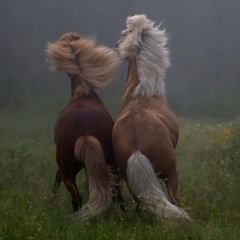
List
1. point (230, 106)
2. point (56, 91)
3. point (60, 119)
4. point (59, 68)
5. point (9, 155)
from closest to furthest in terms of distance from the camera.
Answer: point (60, 119), point (59, 68), point (9, 155), point (56, 91), point (230, 106)

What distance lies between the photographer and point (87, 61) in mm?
7270

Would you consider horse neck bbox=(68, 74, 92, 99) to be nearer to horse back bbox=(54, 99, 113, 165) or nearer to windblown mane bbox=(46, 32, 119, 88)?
windblown mane bbox=(46, 32, 119, 88)

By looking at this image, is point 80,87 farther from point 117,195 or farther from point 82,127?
point 117,195

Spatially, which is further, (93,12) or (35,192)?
(93,12)

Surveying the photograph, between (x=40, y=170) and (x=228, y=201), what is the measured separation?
2.63 meters

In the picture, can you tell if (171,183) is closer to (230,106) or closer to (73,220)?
(73,220)

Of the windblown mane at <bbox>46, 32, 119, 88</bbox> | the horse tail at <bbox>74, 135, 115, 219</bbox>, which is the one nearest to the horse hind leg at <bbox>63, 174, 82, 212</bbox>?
the horse tail at <bbox>74, 135, 115, 219</bbox>

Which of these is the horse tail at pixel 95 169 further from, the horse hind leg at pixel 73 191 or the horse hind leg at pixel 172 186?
the horse hind leg at pixel 172 186

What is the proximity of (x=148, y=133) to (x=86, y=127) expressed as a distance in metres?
0.70

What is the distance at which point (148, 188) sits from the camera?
19.9 feet

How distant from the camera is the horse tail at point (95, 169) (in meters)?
6.29

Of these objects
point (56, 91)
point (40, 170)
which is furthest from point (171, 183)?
point (56, 91)

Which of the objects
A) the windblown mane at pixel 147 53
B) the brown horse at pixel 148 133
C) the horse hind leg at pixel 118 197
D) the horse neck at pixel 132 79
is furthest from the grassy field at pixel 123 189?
the windblown mane at pixel 147 53

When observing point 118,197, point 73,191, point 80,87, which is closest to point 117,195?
point 118,197
